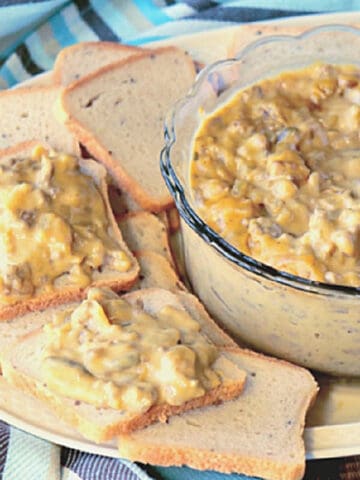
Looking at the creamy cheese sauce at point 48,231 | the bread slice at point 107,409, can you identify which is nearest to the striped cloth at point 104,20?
the creamy cheese sauce at point 48,231

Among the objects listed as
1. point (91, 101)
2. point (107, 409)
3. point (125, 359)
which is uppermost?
point (91, 101)

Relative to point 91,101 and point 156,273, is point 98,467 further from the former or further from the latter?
point 91,101

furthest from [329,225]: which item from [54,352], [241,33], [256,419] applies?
[241,33]

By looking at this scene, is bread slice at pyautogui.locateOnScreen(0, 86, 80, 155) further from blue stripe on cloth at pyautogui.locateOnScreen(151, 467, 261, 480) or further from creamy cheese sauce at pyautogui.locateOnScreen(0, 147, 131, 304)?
blue stripe on cloth at pyautogui.locateOnScreen(151, 467, 261, 480)

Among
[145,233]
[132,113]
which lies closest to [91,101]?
[132,113]

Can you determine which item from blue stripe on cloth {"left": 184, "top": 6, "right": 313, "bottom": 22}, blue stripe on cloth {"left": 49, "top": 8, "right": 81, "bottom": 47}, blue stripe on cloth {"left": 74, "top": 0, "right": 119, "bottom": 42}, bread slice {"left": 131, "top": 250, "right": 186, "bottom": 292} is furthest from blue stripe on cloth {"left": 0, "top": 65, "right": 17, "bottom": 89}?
bread slice {"left": 131, "top": 250, "right": 186, "bottom": 292}

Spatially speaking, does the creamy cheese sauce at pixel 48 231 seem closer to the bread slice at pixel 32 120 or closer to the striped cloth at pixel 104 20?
the bread slice at pixel 32 120
